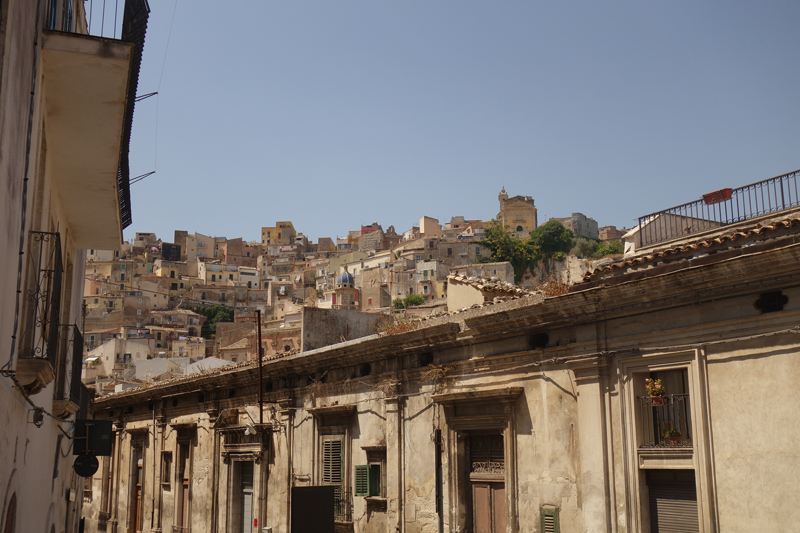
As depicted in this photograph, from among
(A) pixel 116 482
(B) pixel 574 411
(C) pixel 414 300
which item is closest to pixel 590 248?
(C) pixel 414 300

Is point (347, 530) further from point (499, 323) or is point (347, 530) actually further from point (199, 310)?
point (199, 310)

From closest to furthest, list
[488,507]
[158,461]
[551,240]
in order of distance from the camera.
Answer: [488,507], [158,461], [551,240]

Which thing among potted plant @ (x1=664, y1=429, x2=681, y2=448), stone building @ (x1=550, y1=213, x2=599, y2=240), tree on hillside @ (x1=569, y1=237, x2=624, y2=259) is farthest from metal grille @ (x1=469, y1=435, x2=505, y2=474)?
stone building @ (x1=550, y1=213, x2=599, y2=240)

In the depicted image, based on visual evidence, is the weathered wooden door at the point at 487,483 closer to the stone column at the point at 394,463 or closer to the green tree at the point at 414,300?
the stone column at the point at 394,463

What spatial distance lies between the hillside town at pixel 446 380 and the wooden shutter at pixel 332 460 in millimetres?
78

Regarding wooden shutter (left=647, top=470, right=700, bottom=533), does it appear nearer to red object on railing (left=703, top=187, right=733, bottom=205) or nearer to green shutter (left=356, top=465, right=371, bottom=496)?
red object on railing (left=703, top=187, right=733, bottom=205)

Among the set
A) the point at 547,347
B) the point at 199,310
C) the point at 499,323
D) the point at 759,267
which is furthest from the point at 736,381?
the point at 199,310

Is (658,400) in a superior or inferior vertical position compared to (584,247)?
inferior

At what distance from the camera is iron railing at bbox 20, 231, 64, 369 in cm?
660

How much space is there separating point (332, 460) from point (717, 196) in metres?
9.32

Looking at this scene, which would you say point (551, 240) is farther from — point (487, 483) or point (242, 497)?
point (487, 483)

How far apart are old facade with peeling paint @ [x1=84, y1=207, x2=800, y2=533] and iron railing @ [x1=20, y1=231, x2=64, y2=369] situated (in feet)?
14.3

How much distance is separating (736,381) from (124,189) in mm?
7640

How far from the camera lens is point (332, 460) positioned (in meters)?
17.0
